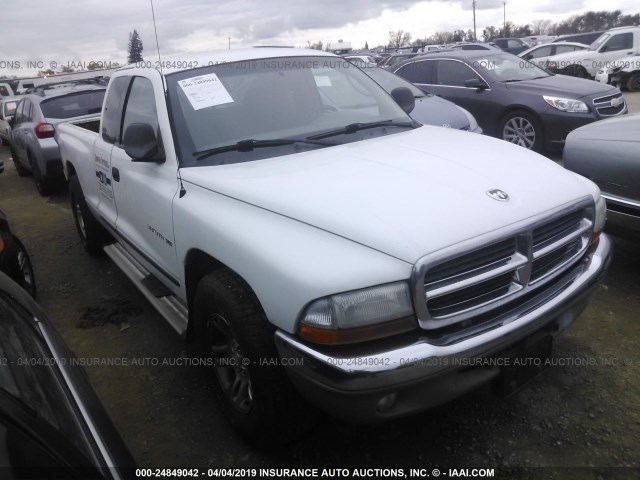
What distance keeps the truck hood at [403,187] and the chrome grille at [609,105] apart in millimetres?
5933

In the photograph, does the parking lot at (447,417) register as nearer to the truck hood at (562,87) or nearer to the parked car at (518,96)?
the parked car at (518,96)

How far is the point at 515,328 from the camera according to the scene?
218cm

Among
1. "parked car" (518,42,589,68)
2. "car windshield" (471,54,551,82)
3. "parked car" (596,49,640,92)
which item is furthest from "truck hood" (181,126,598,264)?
"parked car" (518,42,589,68)

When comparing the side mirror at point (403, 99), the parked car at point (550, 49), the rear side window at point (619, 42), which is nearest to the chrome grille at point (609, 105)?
the side mirror at point (403, 99)

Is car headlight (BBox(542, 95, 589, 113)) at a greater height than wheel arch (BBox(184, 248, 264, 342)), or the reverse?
car headlight (BBox(542, 95, 589, 113))

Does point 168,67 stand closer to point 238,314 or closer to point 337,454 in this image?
point 238,314

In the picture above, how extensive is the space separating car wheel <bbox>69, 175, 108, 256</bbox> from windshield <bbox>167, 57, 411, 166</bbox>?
2432 mm

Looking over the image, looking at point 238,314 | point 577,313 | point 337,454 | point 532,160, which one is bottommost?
point 337,454

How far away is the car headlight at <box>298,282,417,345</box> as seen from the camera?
1949 mm

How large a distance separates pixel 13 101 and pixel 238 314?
14.2m

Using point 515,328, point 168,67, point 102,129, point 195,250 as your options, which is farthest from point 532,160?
point 102,129

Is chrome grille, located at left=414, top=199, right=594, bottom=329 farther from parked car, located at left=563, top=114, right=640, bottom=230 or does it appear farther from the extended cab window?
the extended cab window

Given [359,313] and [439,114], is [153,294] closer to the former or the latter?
[359,313]

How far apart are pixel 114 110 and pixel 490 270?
323 cm
